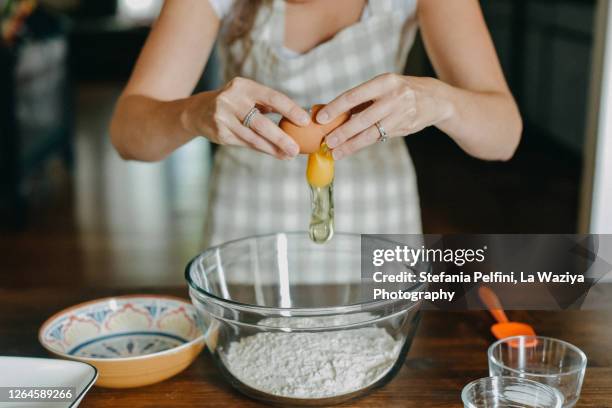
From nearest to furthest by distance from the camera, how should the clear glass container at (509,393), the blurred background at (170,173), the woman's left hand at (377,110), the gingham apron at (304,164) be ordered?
1. the clear glass container at (509,393)
2. the woman's left hand at (377,110)
3. the gingham apron at (304,164)
4. the blurred background at (170,173)

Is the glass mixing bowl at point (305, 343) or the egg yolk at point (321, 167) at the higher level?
the egg yolk at point (321, 167)

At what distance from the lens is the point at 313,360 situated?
36.0 inches

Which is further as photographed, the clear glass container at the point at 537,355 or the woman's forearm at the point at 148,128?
the woman's forearm at the point at 148,128

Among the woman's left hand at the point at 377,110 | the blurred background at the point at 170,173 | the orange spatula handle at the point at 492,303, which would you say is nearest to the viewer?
the woman's left hand at the point at 377,110

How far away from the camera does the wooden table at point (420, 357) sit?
930mm

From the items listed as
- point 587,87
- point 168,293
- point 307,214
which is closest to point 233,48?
point 307,214

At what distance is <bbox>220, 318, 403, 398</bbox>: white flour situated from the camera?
900mm

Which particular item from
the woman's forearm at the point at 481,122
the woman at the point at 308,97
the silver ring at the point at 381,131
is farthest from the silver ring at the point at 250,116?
the woman's forearm at the point at 481,122

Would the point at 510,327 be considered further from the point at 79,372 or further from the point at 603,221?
the point at 603,221

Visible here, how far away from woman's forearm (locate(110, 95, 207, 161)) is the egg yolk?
0.81 ft

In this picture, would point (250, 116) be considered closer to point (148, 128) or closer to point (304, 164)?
point (148, 128)

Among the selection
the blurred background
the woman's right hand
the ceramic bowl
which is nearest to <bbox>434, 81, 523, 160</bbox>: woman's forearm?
the woman's right hand

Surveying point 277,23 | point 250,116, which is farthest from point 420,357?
point 277,23

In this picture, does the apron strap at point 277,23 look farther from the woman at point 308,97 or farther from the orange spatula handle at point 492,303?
the orange spatula handle at point 492,303
